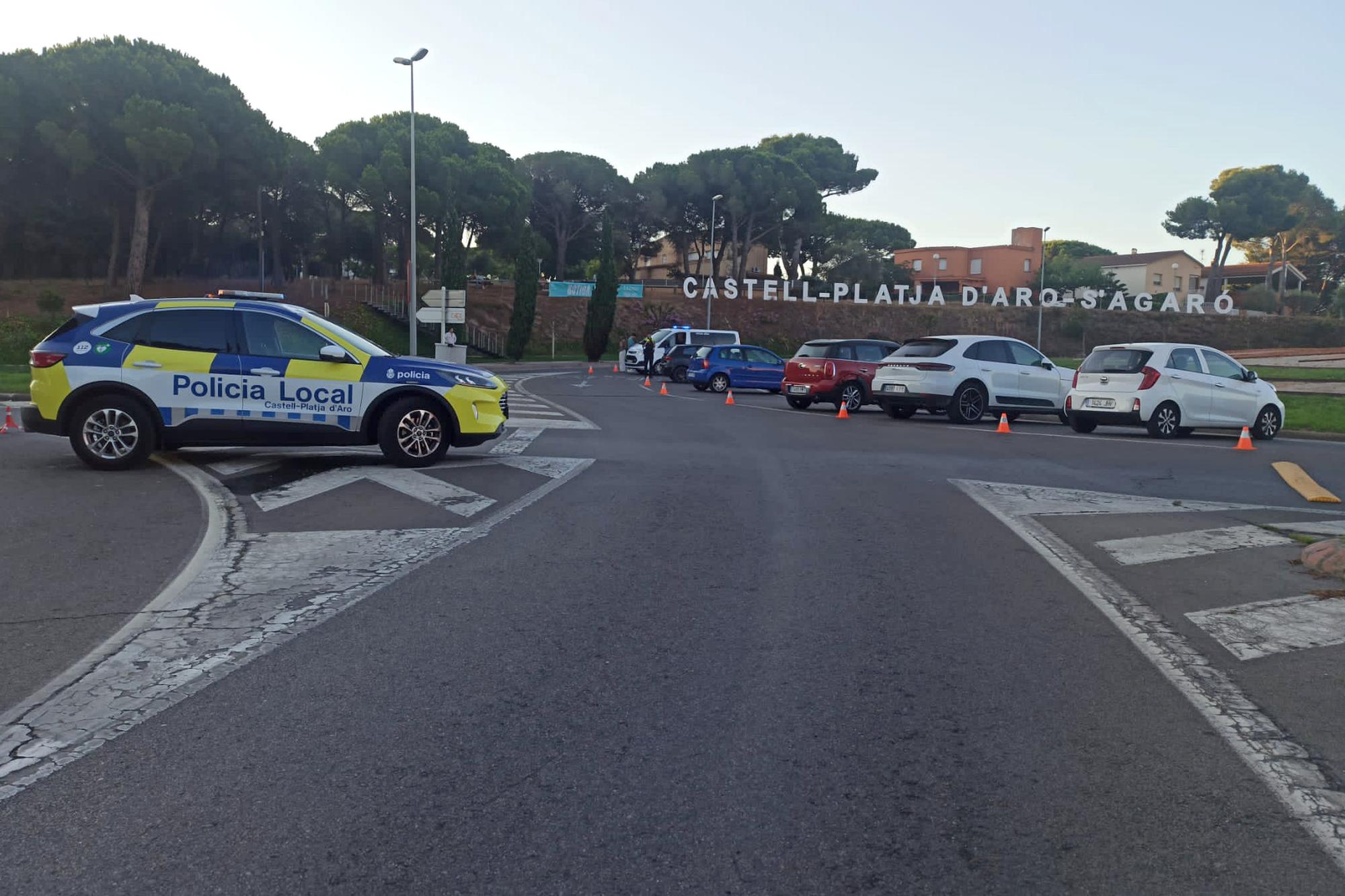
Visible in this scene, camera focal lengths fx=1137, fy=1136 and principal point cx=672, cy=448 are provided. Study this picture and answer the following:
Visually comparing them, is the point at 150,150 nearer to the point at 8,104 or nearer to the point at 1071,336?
the point at 8,104

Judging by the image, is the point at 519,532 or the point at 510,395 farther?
the point at 510,395

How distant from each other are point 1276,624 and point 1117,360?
13.4m

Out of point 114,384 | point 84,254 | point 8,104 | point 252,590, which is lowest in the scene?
point 252,590

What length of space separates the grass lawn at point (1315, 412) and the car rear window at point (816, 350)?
8911 millimetres

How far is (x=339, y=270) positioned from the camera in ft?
267

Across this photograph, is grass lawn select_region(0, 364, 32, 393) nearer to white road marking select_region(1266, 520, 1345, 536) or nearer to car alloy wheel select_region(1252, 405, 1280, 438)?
white road marking select_region(1266, 520, 1345, 536)

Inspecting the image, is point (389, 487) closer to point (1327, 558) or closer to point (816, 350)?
point (1327, 558)

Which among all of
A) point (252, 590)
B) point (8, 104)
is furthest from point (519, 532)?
point (8, 104)

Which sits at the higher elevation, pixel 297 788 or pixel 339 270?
pixel 339 270

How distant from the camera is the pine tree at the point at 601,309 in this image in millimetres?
57344

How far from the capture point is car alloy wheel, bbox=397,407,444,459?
1196cm

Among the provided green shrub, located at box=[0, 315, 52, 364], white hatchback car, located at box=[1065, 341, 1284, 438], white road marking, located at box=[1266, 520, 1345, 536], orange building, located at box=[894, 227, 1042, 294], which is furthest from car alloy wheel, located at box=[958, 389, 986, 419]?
orange building, located at box=[894, 227, 1042, 294]

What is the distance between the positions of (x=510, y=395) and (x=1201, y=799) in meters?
22.7

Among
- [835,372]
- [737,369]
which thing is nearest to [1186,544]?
[835,372]
